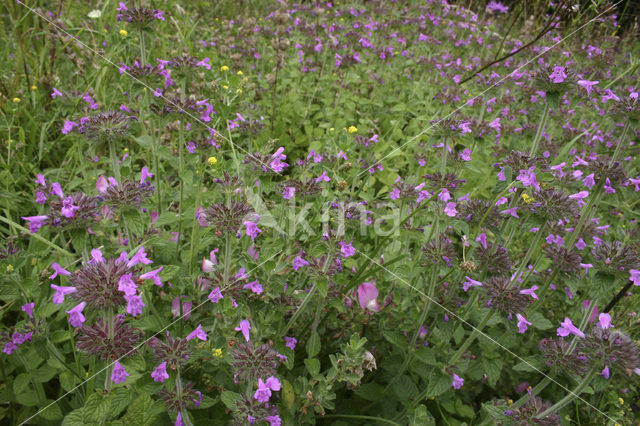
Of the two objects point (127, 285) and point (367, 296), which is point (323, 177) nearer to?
point (367, 296)

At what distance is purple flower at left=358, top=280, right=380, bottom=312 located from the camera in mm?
2436

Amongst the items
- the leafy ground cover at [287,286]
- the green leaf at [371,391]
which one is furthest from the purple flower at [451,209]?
the green leaf at [371,391]

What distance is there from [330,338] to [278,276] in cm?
74

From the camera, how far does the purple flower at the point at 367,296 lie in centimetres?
244

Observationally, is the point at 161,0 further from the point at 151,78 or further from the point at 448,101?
the point at 448,101

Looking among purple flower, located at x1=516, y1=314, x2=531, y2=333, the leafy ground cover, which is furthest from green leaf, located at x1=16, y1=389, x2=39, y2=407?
purple flower, located at x1=516, y1=314, x2=531, y2=333

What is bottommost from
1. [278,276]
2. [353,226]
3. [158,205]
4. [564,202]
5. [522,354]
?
[522,354]

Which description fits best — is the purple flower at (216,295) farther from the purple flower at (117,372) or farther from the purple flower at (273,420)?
the purple flower at (273,420)

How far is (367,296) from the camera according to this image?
246 centimetres

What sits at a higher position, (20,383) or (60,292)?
(60,292)

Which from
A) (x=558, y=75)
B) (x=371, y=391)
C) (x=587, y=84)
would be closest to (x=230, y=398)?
(x=371, y=391)

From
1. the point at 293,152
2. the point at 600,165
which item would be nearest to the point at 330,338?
the point at 600,165

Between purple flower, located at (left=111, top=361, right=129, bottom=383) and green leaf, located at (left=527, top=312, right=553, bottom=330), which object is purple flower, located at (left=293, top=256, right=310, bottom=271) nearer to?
purple flower, located at (left=111, top=361, right=129, bottom=383)

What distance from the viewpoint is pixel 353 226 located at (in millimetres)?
1851
